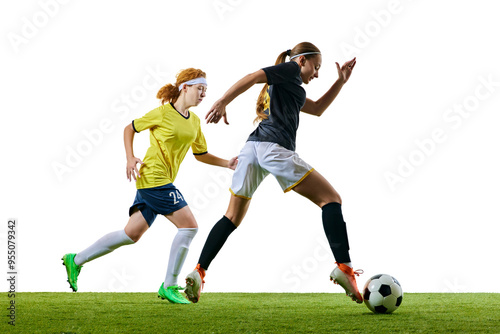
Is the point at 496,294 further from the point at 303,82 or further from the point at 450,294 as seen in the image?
the point at 303,82

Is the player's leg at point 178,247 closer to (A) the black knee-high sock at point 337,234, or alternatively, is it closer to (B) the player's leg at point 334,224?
(B) the player's leg at point 334,224

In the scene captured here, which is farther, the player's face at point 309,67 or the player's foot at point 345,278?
the player's face at point 309,67

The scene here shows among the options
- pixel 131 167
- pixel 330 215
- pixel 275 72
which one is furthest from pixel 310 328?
pixel 131 167

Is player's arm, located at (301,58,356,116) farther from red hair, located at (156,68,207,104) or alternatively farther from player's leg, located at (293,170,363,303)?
red hair, located at (156,68,207,104)

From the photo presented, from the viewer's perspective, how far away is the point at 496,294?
537 centimetres

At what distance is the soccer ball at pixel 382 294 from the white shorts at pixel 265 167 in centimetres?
79

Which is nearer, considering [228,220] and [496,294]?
[228,220]

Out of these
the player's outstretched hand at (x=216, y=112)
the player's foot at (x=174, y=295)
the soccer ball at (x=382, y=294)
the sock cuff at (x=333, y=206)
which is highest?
the player's outstretched hand at (x=216, y=112)

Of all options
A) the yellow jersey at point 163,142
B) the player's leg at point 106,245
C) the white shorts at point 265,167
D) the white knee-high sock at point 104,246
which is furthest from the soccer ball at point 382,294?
the white knee-high sock at point 104,246

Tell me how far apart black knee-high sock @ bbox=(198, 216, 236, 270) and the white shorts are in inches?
8.8

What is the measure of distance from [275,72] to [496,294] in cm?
319

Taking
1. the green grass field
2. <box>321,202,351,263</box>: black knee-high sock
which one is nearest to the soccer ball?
the green grass field

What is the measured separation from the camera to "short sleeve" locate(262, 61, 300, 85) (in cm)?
370

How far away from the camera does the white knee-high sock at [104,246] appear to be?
15.3ft
